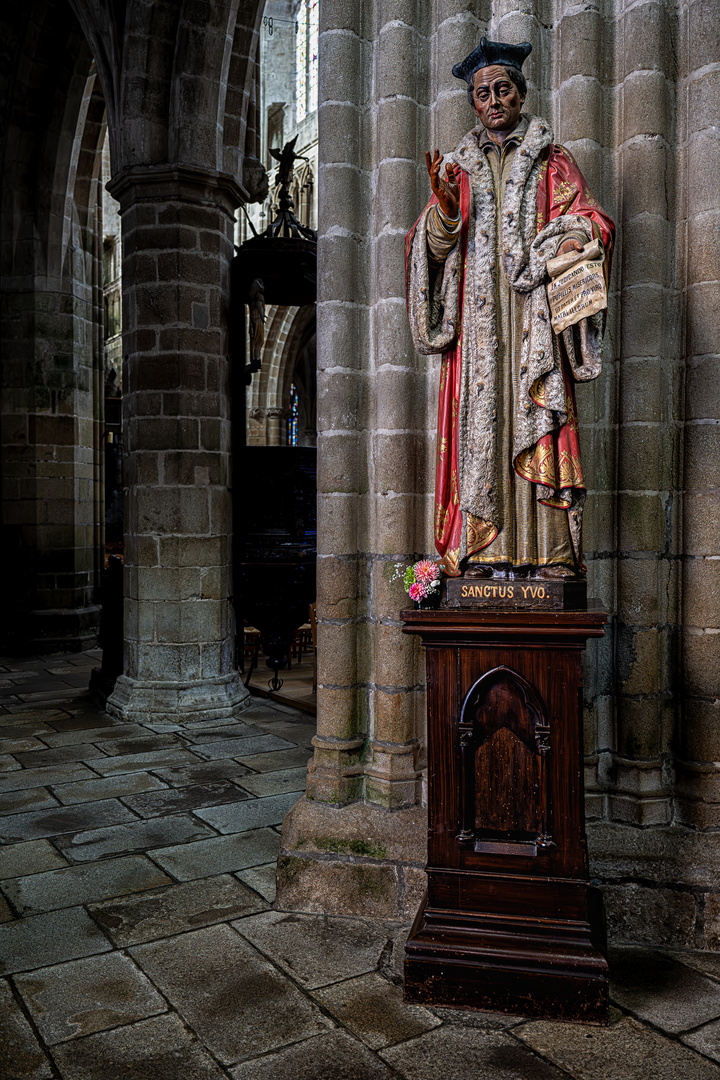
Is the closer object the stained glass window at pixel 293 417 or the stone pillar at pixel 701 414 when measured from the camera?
the stone pillar at pixel 701 414

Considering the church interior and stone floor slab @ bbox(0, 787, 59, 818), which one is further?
stone floor slab @ bbox(0, 787, 59, 818)

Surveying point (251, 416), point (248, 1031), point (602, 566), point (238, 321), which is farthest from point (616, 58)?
point (251, 416)

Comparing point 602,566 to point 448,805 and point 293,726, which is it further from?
point 293,726

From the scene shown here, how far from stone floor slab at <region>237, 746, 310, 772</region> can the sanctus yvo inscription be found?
2.65 metres

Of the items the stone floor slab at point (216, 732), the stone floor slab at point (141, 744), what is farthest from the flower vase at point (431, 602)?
the stone floor slab at point (216, 732)

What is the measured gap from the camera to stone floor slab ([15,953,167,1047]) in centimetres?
257

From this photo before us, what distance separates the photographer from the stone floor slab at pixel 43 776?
16.1 feet

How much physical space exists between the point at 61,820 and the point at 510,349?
3.11 meters

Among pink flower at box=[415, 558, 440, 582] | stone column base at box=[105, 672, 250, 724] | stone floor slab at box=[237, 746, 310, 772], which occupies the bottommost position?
stone floor slab at box=[237, 746, 310, 772]

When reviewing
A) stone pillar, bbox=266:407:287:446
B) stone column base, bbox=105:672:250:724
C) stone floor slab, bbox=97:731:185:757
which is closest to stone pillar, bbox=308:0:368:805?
stone floor slab, bbox=97:731:185:757

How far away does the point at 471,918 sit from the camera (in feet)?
8.93

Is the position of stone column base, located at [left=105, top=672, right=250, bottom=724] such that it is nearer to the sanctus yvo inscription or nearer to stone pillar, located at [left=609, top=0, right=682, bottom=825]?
stone pillar, located at [left=609, top=0, right=682, bottom=825]

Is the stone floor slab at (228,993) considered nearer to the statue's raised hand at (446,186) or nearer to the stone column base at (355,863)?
the stone column base at (355,863)

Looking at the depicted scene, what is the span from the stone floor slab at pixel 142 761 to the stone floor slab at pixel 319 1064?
291cm
